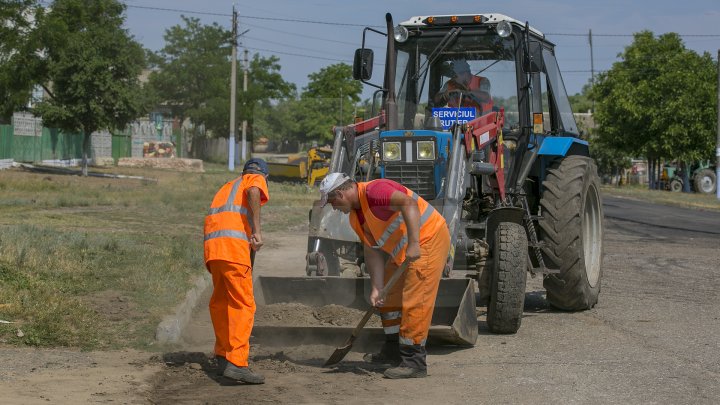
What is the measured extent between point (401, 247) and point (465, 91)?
360cm

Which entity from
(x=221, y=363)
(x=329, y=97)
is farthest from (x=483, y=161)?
(x=329, y=97)

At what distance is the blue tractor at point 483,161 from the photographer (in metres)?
9.59

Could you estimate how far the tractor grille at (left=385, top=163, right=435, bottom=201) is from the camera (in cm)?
997

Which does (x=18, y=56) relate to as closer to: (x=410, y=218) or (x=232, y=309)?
(x=232, y=309)

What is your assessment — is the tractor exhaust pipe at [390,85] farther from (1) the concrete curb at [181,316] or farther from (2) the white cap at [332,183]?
(2) the white cap at [332,183]

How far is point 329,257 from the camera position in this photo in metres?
10.1

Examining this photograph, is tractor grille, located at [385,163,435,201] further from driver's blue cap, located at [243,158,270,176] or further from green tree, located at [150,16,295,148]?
green tree, located at [150,16,295,148]

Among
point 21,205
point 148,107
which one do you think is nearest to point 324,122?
point 148,107

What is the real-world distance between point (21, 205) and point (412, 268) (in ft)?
52.3

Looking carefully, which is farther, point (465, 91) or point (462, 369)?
point (465, 91)

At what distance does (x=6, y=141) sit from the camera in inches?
1561

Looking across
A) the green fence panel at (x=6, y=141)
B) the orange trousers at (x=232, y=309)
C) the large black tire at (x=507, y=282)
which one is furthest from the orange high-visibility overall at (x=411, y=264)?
the green fence panel at (x=6, y=141)

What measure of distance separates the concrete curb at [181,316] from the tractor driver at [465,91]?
3319mm

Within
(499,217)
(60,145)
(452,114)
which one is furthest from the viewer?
(60,145)
